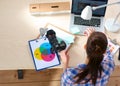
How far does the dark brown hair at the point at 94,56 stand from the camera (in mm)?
1214

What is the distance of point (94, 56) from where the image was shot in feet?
4.07

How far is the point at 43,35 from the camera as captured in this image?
1598mm

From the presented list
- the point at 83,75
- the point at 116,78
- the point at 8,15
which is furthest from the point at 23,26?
the point at 116,78

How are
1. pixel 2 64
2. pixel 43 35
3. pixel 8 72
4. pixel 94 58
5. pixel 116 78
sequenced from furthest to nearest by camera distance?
pixel 116 78
pixel 8 72
pixel 43 35
pixel 2 64
pixel 94 58

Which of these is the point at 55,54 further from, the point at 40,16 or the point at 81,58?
the point at 40,16

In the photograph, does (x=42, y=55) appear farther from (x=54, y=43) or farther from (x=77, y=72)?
(x=77, y=72)

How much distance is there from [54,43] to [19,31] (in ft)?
0.91

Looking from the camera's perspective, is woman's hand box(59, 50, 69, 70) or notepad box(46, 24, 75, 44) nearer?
woman's hand box(59, 50, 69, 70)

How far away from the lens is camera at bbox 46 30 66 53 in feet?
4.82

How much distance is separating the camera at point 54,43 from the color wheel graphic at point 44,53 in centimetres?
3

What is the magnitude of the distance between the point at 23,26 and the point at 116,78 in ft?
2.81

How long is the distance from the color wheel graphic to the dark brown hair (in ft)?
0.93

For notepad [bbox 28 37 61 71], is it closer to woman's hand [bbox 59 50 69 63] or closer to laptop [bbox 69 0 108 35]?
woman's hand [bbox 59 50 69 63]

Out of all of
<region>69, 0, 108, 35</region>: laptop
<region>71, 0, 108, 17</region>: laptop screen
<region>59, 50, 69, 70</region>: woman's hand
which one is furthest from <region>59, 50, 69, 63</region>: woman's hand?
<region>71, 0, 108, 17</region>: laptop screen
